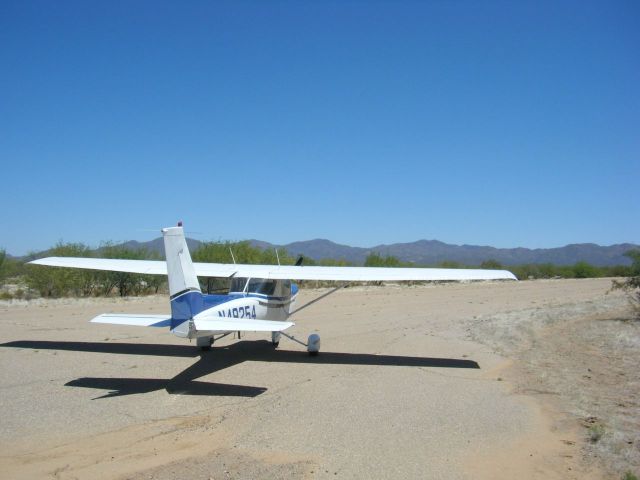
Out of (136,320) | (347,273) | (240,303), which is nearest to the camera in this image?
(136,320)

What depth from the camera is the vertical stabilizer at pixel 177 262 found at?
8.97m

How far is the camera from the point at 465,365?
425 inches

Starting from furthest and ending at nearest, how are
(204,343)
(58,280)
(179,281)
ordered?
1. (58,280)
2. (204,343)
3. (179,281)

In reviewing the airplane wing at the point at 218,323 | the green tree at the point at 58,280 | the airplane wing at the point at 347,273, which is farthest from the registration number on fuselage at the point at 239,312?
the green tree at the point at 58,280

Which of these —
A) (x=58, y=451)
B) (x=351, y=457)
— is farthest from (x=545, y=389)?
(x=58, y=451)

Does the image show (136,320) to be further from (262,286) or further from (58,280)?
(58,280)

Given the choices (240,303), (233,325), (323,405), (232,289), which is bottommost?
(323,405)

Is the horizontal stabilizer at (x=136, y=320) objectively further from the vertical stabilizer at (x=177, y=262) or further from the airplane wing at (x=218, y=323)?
the vertical stabilizer at (x=177, y=262)

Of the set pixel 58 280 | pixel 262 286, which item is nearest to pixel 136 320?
pixel 262 286

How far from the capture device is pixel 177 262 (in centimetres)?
906

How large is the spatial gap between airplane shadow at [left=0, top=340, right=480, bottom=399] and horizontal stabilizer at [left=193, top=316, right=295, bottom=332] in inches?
38.7

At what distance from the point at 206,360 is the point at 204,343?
751 mm

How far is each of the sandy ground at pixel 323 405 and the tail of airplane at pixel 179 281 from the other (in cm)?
115

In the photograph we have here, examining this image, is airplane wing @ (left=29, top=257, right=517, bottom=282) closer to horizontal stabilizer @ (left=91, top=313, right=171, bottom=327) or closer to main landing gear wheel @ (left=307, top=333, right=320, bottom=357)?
main landing gear wheel @ (left=307, top=333, right=320, bottom=357)
